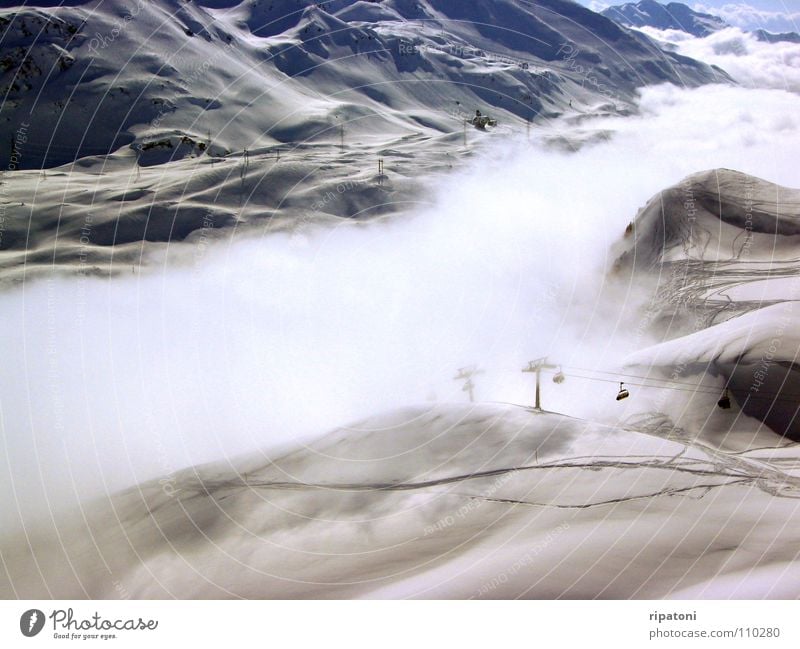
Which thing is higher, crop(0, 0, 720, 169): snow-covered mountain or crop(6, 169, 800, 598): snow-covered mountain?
crop(0, 0, 720, 169): snow-covered mountain

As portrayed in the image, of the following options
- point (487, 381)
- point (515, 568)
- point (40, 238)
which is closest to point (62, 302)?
point (40, 238)

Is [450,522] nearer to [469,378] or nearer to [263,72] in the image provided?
[469,378]

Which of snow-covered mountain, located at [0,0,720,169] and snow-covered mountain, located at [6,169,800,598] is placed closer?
snow-covered mountain, located at [6,169,800,598]

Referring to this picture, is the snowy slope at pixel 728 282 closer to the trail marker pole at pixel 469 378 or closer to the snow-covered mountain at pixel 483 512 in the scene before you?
the snow-covered mountain at pixel 483 512

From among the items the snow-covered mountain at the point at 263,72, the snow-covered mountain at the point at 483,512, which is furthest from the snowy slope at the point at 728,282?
the snow-covered mountain at the point at 263,72

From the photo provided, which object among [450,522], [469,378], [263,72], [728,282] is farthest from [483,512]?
[263,72]

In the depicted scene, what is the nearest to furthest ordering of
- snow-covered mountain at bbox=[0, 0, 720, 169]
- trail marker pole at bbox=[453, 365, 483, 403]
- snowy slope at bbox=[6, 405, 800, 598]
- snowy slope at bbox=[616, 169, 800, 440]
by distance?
snowy slope at bbox=[6, 405, 800, 598], snowy slope at bbox=[616, 169, 800, 440], trail marker pole at bbox=[453, 365, 483, 403], snow-covered mountain at bbox=[0, 0, 720, 169]

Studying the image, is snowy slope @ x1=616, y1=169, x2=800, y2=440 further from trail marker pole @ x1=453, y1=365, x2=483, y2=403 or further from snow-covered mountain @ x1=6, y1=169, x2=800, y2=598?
trail marker pole @ x1=453, y1=365, x2=483, y2=403

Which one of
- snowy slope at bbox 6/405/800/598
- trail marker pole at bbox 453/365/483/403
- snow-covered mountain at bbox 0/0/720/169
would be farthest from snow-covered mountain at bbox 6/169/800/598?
snow-covered mountain at bbox 0/0/720/169
